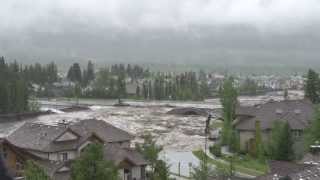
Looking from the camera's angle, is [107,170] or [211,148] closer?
[107,170]

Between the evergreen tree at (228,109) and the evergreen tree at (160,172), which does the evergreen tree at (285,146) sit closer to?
the evergreen tree at (228,109)

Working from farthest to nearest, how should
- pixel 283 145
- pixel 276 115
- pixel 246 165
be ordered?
1. pixel 276 115
2. pixel 246 165
3. pixel 283 145

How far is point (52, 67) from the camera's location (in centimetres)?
14825

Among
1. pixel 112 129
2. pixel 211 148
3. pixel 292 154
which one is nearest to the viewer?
pixel 292 154

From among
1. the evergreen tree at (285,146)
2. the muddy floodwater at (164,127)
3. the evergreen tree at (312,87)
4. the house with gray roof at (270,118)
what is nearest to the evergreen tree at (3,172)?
the evergreen tree at (285,146)

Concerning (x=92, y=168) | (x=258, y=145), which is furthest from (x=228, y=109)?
(x=92, y=168)

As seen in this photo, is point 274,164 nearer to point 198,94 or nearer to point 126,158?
point 126,158

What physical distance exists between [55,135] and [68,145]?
940 mm

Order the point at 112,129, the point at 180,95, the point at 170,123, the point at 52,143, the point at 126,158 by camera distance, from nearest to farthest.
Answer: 1. the point at 126,158
2. the point at 52,143
3. the point at 112,129
4. the point at 170,123
5. the point at 180,95

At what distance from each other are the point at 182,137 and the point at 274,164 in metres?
32.3

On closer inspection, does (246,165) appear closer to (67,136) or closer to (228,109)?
(228,109)

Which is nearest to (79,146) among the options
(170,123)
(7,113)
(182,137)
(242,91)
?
(182,137)

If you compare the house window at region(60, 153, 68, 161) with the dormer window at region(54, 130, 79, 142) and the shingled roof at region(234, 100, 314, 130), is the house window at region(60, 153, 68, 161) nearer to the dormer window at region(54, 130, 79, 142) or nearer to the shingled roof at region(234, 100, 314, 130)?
the dormer window at region(54, 130, 79, 142)

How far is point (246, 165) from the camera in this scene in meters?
39.1
